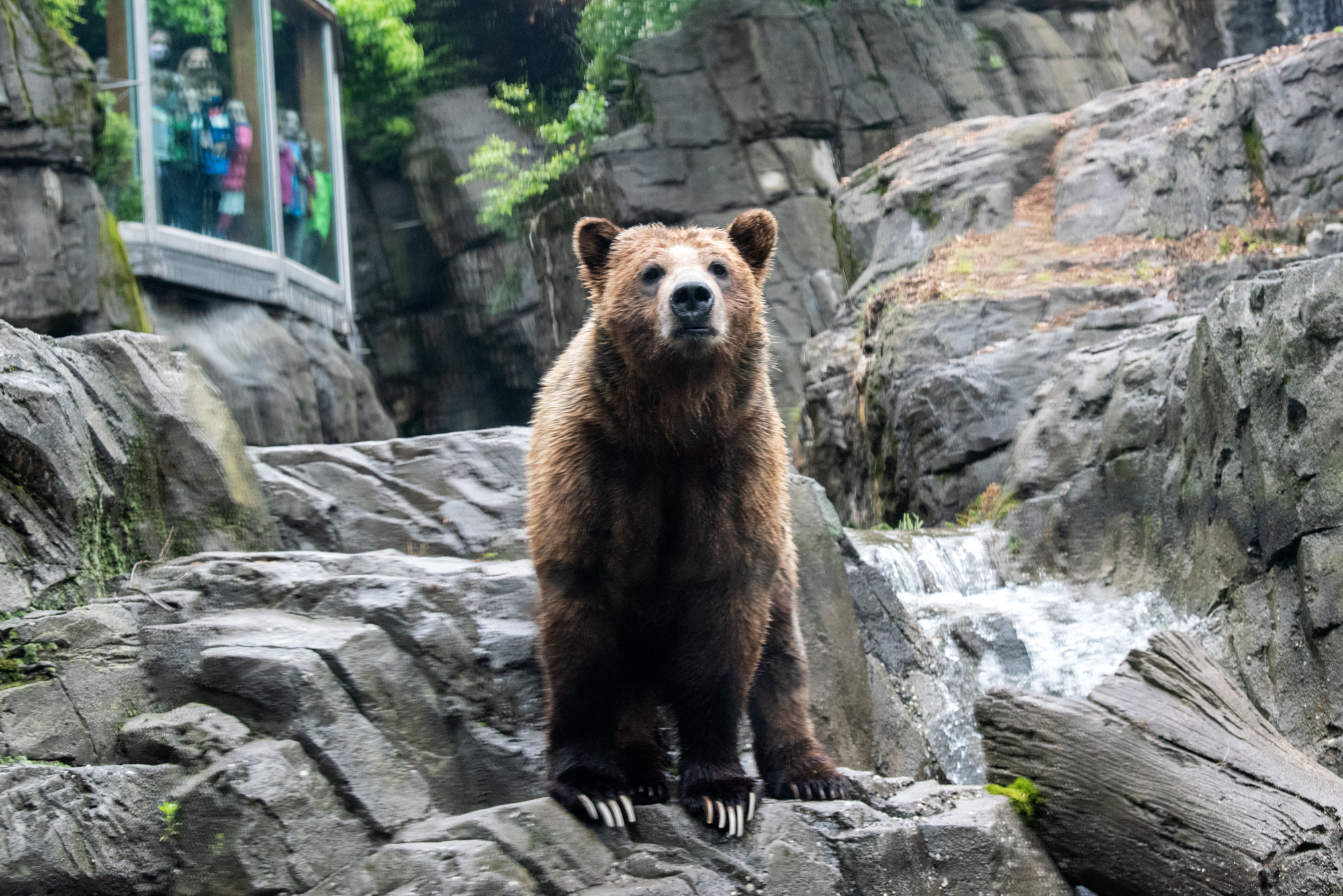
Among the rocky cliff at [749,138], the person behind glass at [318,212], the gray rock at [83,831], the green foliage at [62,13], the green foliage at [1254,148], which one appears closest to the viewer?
the gray rock at [83,831]

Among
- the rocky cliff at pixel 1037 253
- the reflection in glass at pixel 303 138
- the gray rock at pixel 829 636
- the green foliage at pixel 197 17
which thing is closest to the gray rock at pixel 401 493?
the gray rock at pixel 829 636

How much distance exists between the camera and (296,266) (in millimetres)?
14781

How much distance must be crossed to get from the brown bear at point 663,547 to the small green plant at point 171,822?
121 cm

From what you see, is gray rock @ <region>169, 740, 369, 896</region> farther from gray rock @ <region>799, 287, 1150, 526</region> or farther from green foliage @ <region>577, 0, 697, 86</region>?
green foliage @ <region>577, 0, 697, 86</region>

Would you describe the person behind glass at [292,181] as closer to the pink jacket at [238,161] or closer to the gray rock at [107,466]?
the pink jacket at [238,161]

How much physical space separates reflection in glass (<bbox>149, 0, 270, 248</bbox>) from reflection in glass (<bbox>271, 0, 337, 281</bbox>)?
0.61 metres

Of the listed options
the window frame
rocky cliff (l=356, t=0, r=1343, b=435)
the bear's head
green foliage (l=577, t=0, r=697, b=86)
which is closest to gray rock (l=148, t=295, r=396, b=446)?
the window frame

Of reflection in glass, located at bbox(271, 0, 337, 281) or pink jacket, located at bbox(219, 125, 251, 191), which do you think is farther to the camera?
reflection in glass, located at bbox(271, 0, 337, 281)

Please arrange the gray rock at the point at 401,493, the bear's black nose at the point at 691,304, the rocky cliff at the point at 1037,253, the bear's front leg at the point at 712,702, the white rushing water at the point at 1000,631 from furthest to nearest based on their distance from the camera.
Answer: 1. the rocky cliff at the point at 1037,253
2. the white rushing water at the point at 1000,631
3. the gray rock at the point at 401,493
4. the bear's front leg at the point at 712,702
5. the bear's black nose at the point at 691,304

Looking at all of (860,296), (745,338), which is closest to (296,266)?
(860,296)

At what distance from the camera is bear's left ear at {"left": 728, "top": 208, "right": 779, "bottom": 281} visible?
15.3 feet

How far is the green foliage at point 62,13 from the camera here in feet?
38.6

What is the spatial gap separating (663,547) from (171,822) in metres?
1.86

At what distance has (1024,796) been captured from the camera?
164 inches
